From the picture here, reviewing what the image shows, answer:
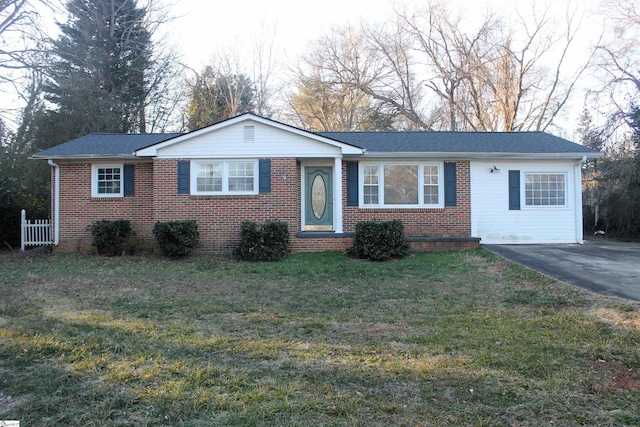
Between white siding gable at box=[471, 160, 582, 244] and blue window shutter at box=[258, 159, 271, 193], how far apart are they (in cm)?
600

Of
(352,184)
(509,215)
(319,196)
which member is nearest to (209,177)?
(319,196)

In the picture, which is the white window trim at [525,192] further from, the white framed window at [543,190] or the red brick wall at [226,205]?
the red brick wall at [226,205]

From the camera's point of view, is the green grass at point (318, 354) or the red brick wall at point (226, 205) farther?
the red brick wall at point (226, 205)

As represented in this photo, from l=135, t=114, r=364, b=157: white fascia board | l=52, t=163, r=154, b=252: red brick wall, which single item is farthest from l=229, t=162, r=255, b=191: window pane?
l=52, t=163, r=154, b=252: red brick wall

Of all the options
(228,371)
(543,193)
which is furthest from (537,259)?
(228,371)

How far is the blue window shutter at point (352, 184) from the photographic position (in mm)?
12727

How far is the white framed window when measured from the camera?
12.8 meters

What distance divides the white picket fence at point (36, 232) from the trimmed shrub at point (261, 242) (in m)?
6.78

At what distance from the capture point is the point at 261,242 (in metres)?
11.1

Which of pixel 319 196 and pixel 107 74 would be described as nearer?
pixel 319 196

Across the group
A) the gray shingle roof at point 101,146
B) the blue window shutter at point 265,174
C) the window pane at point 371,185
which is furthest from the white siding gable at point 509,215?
the gray shingle roof at point 101,146

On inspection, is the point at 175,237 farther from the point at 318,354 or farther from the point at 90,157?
the point at 318,354

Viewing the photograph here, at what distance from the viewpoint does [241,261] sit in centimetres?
1105

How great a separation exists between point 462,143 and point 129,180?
33.7ft
